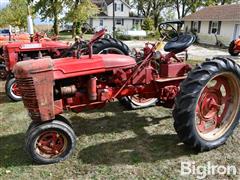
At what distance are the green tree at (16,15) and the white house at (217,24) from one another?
17.3 m

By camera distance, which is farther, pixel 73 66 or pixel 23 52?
pixel 23 52

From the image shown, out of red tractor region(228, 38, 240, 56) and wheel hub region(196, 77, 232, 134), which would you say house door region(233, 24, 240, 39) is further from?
wheel hub region(196, 77, 232, 134)

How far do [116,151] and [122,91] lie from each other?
2.76ft

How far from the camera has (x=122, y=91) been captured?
14.1ft

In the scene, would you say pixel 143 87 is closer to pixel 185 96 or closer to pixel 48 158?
pixel 185 96

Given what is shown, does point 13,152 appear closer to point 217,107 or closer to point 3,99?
point 217,107

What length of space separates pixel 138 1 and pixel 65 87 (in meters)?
43.7

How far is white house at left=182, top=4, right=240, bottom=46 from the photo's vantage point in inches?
878

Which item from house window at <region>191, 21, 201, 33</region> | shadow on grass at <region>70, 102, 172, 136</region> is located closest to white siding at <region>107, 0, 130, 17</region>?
house window at <region>191, 21, 201, 33</region>

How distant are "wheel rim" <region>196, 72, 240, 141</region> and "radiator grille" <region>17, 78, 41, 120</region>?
Result: 2.07 meters

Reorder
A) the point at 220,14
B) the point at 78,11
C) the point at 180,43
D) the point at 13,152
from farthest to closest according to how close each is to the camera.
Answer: the point at 78,11 → the point at 220,14 → the point at 180,43 → the point at 13,152

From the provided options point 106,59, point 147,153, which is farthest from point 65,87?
point 147,153

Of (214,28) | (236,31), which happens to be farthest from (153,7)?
(236,31)

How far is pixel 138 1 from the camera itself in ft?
149
